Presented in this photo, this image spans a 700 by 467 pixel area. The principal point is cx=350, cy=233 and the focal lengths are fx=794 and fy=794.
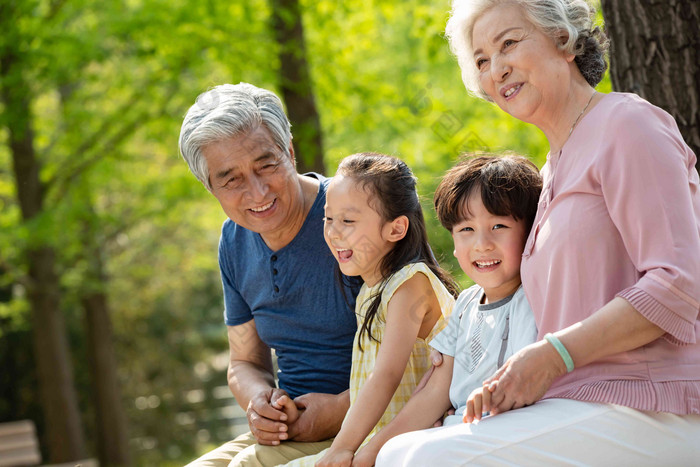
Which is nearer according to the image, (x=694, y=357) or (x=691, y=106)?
(x=694, y=357)

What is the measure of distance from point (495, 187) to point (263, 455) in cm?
122

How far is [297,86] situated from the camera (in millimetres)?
6586

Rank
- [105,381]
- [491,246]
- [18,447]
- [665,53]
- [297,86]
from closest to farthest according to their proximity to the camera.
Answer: [491,246] < [665,53] < [297,86] < [18,447] < [105,381]

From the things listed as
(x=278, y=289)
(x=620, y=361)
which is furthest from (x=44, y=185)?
(x=620, y=361)

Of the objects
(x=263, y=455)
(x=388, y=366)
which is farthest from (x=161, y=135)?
(x=388, y=366)

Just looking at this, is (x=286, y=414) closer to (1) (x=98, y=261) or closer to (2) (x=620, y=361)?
(2) (x=620, y=361)

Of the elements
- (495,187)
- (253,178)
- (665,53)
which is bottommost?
(495,187)

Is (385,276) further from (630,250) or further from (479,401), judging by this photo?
(630,250)

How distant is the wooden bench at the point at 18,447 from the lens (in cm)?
768

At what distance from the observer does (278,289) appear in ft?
9.70

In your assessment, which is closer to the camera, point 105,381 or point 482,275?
point 482,275

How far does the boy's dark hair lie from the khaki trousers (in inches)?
37.8

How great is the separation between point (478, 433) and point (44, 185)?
9286 mm

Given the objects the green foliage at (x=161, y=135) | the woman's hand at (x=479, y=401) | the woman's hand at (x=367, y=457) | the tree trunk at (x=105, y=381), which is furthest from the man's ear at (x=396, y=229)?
the tree trunk at (x=105, y=381)
